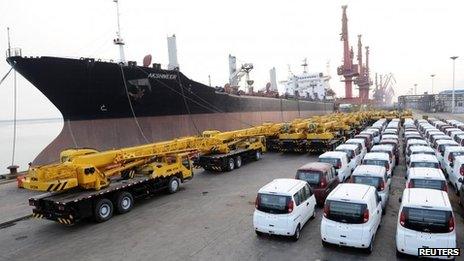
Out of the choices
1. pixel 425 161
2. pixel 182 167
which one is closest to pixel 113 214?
pixel 182 167

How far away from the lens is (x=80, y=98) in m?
22.1

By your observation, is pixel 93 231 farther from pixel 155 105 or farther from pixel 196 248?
pixel 155 105

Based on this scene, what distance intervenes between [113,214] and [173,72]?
53.7 ft

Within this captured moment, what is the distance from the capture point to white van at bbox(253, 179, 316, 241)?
976 cm

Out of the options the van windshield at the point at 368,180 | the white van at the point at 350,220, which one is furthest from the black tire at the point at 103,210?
the van windshield at the point at 368,180

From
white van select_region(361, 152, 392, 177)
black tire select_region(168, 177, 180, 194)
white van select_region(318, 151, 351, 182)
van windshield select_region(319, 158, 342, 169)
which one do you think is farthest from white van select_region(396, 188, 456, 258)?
black tire select_region(168, 177, 180, 194)

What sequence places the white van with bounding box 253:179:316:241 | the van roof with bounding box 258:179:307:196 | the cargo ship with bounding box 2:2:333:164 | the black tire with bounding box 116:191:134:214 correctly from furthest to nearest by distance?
the cargo ship with bounding box 2:2:333:164
the black tire with bounding box 116:191:134:214
the van roof with bounding box 258:179:307:196
the white van with bounding box 253:179:316:241

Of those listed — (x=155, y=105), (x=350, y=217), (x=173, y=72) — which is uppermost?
(x=173, y=72)

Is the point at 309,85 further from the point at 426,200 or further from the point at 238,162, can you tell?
the point at 426,200

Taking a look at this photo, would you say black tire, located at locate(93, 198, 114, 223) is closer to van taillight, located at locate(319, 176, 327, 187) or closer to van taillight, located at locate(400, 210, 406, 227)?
van taillight, located at locate(319, 176, 327, 187)

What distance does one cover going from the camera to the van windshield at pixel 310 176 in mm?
12906

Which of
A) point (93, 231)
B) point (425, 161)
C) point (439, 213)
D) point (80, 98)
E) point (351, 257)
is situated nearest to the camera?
point (439, 213)

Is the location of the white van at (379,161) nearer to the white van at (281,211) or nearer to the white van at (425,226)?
the white van at (281,211)

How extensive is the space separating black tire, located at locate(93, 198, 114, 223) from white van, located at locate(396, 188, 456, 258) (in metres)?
9.56
